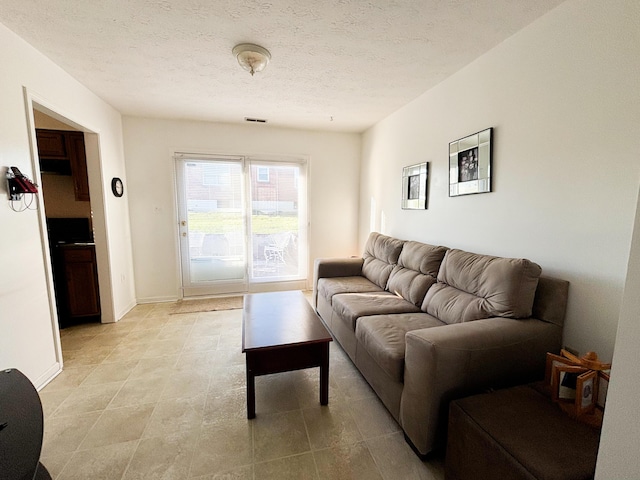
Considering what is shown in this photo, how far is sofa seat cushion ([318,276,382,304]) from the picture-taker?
2.75 metres

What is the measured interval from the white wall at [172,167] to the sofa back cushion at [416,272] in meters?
1.90

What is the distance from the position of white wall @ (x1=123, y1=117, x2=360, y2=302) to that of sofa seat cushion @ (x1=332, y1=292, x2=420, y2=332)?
191 cm

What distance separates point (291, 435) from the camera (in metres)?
1.60

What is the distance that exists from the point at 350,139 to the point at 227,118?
1837 mm

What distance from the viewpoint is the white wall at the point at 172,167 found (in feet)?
11.9

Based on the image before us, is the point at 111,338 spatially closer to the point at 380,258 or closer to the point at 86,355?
the point at 86,355

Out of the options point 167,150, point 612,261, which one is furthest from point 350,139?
point 612,261

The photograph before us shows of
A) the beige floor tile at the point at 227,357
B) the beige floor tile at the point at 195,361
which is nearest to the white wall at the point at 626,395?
the beige floor tile at the point at 227,357

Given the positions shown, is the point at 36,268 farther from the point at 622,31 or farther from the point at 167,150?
the point at 622,31

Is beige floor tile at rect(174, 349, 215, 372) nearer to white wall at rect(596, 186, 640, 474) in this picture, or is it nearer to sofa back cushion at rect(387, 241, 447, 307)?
sofa back cushion at rect(387, 241, 447, 307)

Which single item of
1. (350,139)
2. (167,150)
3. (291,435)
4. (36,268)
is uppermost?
(350,139)

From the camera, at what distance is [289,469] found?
139cm

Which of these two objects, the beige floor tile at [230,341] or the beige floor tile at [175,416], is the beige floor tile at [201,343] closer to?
the beige floor tile at [230,341]

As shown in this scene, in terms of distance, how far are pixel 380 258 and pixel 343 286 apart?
605 millimetres
